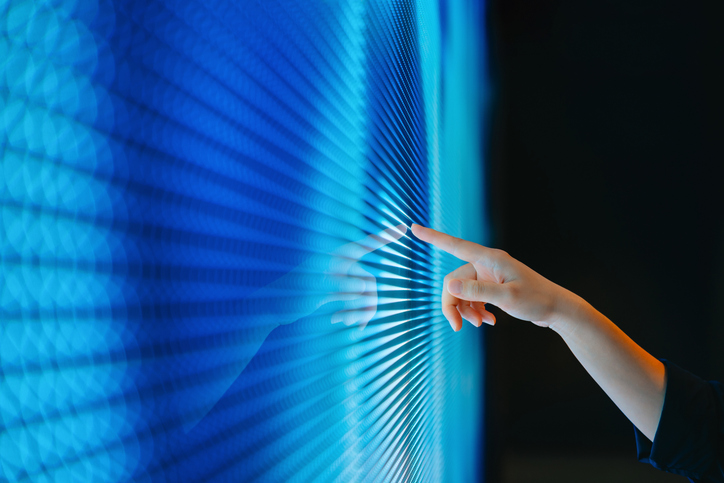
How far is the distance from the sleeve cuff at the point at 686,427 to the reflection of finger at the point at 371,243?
0.72m

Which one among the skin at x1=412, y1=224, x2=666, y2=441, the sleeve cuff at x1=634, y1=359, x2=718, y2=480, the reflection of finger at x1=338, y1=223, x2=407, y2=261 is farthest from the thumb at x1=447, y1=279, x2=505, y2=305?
the sleeve cuff at x1=634, y1=359, x2=718, y2=480

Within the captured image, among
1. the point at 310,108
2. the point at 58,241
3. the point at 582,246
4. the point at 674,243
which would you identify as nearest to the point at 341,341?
the point at 310,108

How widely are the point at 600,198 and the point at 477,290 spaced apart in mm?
2106

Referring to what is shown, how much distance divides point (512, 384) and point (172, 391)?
2.70m

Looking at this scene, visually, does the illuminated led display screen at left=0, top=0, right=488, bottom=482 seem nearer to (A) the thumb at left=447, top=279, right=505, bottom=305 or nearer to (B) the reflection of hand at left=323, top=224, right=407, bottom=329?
(B) the reflection of hand at left=323, top=224, right=407, bottom=329

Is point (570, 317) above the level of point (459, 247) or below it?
below

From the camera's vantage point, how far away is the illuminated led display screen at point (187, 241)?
7.4 inches

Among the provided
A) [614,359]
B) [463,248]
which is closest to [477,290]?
[463,248]

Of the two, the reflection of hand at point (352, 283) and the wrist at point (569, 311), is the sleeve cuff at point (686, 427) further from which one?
the reflection of hand at point (352, 283)

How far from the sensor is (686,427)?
3.08 ft

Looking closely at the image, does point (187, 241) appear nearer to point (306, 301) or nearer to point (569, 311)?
point (306, 301)

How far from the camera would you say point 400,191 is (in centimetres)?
88

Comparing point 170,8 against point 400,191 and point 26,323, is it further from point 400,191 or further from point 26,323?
point 400,191

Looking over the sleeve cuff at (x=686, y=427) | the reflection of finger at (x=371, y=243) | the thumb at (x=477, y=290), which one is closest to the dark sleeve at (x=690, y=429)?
the sleeve cuff at (x=686, y=427)
